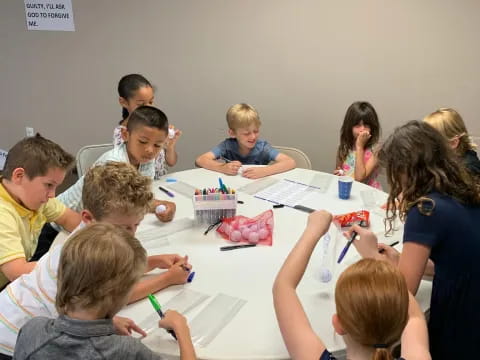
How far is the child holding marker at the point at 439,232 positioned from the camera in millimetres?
1210

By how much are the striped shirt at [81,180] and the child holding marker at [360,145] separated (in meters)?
1.18

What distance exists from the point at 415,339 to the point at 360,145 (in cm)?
175

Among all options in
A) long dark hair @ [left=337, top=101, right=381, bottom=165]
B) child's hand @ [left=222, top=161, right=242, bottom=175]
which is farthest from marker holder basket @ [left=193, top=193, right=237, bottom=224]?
long dark hair @ [left=337, top=101, right=381, bottom=165]

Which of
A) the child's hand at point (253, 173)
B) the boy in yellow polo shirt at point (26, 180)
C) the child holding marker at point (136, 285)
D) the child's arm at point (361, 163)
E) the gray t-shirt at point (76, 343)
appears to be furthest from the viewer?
the child's arm at point (361, 163)

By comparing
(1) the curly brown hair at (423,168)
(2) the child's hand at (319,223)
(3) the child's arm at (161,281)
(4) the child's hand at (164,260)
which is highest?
(1) the curly brown hair at (423,168)

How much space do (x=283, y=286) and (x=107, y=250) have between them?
1.54 feet

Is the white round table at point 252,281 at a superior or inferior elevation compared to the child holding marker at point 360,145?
inferior

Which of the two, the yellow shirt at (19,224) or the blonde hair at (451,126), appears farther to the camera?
the blonde hair at (451,126)

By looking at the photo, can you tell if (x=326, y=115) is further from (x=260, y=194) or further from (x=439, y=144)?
(x=439, y=144)

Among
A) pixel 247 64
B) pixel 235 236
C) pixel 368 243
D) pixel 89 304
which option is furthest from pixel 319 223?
pixel 247 64

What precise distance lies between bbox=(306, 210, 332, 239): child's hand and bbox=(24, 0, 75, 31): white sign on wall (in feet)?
10.3

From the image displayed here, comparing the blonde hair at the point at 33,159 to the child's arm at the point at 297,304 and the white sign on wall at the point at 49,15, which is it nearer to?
the child's arm at the point at 297,304

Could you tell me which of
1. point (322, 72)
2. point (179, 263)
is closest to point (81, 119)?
point (322, 72)

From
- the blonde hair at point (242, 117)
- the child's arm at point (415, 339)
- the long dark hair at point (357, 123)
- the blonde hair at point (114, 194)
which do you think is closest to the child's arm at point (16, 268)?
the blonde hair at point (114, 194)
